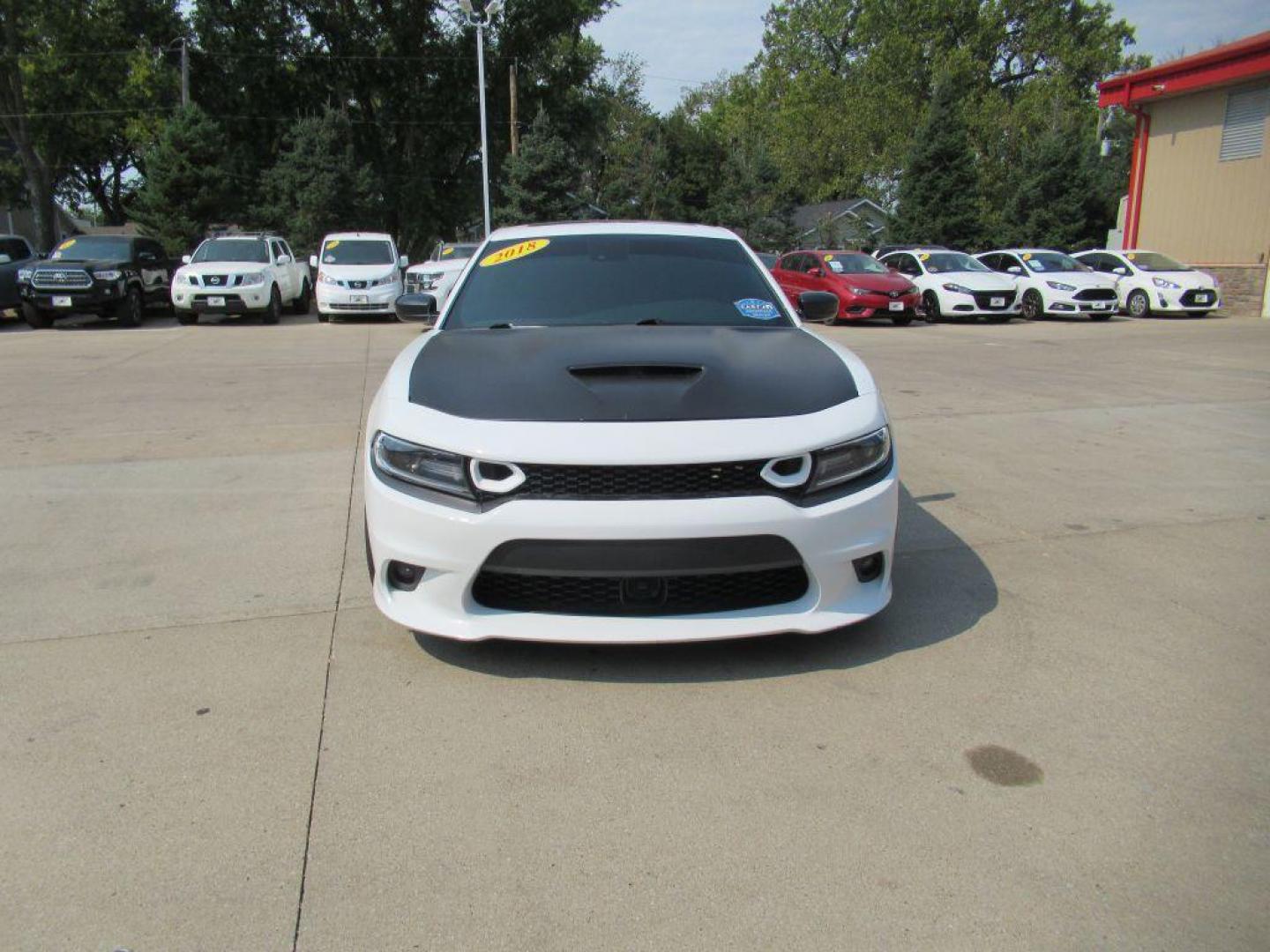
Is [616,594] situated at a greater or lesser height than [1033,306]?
lesser

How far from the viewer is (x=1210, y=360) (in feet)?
42.9

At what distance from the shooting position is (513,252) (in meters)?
5.02

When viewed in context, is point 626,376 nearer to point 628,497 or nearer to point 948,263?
point 628,497

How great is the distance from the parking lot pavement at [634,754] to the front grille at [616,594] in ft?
0.96

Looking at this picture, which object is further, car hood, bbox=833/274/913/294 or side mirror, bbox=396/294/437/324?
car hood, bbox=833/274/913/294

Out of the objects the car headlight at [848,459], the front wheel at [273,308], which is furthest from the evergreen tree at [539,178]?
the car headlight at [848,459]

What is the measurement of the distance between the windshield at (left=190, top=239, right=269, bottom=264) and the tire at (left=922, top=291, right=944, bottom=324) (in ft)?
45.9

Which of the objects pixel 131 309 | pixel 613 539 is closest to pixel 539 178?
pixel 131 309

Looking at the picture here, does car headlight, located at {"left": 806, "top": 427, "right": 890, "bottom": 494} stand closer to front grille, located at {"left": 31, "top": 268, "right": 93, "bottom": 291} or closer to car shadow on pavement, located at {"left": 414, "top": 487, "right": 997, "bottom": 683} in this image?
car shadow on pavement, located at {"left": 414, "top": 487, "right": 997, "bottom": 683}

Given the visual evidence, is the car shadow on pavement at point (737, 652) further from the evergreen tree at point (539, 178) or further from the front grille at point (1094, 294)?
the evergreen tree at point (539, 178)

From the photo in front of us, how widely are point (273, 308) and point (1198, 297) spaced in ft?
66.5

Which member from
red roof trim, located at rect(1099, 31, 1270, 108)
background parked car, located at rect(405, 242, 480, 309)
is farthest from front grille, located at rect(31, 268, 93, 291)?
red roof trim, located at rect(1099, 31, 1270, 108)

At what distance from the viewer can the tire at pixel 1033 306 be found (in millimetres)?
21250

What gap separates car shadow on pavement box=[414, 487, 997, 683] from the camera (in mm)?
3396
